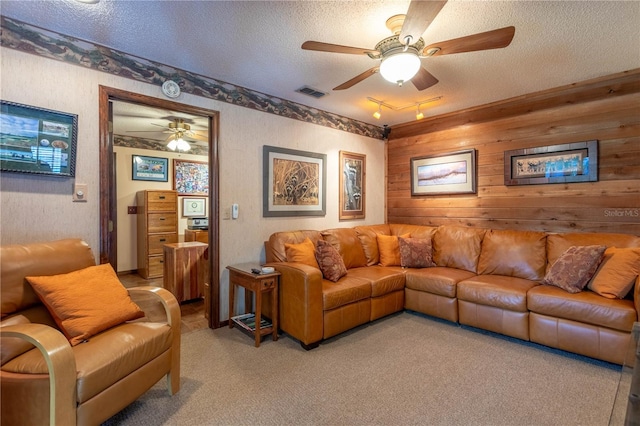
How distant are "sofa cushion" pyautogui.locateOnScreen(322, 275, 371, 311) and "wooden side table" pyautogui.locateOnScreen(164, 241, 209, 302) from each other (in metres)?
1.73

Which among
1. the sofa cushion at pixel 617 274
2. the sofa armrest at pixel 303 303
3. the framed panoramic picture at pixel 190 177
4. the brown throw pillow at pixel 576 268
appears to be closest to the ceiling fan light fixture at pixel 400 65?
the sofa armrest at pixel 303 303

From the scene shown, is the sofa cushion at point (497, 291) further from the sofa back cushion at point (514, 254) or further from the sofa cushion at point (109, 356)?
the sofa cushion at point (109, 356)

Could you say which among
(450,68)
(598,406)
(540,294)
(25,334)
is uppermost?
(450,68)

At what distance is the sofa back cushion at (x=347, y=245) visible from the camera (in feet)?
11.8

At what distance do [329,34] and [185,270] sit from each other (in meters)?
3.12

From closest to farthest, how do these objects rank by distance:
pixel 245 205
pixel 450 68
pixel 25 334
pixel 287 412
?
pixel 25 334
pixel 287 412
pixel 450 68
pixel 245 205

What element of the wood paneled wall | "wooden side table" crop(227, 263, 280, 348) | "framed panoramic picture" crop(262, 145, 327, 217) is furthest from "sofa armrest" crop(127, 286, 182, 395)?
the wood paneled wall

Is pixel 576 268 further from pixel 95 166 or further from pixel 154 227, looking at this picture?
pixel 154 227

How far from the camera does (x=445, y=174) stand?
4.18m

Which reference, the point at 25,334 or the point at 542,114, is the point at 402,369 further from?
the point at 542,114

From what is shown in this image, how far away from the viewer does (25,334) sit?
53.1 inches

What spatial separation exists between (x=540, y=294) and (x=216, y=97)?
3.48 meters

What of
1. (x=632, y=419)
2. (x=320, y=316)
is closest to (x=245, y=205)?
(x=320, y=316)

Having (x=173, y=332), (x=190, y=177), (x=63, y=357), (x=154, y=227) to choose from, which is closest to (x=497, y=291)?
(x=173, y=332)
